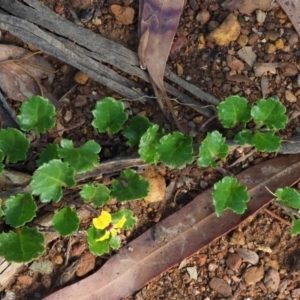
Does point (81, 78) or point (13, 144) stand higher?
point (81, 78)


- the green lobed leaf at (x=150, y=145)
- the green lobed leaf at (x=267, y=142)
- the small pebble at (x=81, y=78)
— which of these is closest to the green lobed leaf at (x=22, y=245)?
the green lobed leaf at (x=150, y=145)

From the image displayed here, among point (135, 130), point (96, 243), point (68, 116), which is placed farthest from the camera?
point (68, 116)

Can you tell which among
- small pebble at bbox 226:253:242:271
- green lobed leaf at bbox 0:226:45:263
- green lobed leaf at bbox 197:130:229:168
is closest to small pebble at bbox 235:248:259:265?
small pebble at bbox 226:253:242:271

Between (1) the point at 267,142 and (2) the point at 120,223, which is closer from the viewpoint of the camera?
(2) the point at 120,223

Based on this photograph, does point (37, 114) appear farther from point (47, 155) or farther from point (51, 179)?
point (51, 179)

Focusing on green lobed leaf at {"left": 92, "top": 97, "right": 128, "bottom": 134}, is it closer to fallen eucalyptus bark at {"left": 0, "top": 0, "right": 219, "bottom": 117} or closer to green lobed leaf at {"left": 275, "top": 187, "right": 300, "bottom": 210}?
fallen eucalyptus bark at {"left": 0, "top": 0, "right": 219, "bottom": 117}

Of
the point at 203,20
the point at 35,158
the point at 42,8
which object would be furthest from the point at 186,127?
the point at 42,8

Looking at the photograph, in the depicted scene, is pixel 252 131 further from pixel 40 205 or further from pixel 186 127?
pixel 40 205

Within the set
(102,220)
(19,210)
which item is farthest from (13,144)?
(102,220)
